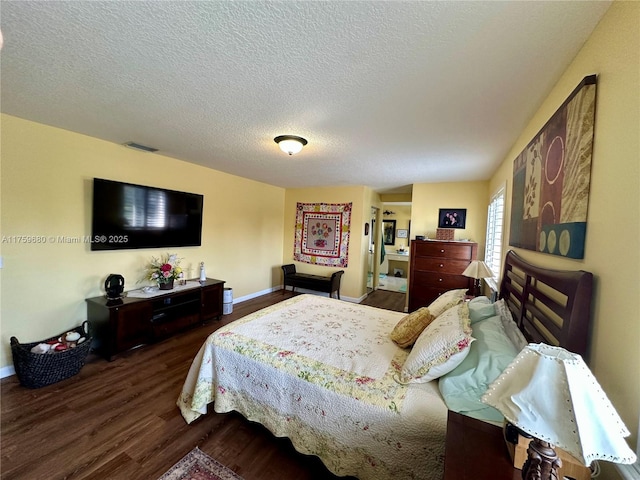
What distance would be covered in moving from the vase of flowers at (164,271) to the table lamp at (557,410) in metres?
3.55

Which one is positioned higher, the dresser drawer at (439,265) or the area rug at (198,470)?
the dresser drawer at (439,265)

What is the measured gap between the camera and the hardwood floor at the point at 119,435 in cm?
154

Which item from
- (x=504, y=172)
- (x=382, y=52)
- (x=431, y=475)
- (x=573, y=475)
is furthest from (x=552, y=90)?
(x=431, y=475)

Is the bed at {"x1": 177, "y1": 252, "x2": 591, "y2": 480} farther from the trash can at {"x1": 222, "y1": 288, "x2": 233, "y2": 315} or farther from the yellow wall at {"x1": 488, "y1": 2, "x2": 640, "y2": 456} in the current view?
the trash can at {"x1": 222, "y1": 288, "x2": 233, "y2": 315}

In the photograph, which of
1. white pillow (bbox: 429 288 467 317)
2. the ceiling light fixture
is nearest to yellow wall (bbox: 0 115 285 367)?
the ceiling light fixture

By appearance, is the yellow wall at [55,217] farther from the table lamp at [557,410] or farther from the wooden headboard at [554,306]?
the wooden headboard at [554,306]

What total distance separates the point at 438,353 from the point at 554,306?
1.90 ft

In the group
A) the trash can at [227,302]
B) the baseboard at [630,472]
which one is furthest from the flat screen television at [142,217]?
the baseboard at [630,472]

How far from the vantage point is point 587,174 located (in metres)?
1.06

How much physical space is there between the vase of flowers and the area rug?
7.13 ft

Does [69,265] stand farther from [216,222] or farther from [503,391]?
[503,391]

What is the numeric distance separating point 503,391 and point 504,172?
290cm

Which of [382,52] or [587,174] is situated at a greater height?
[382,52]

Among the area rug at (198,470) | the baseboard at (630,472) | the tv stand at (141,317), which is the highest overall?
the baseboard at (630,472)
